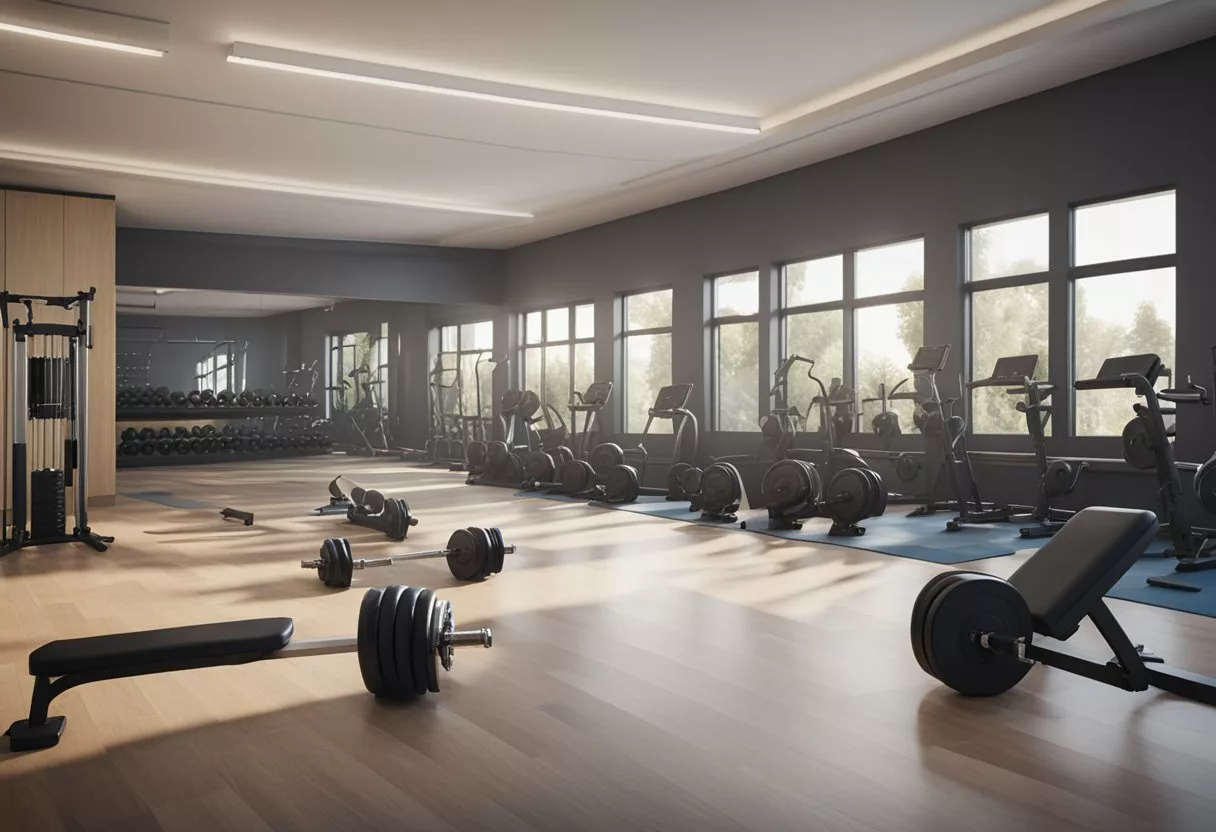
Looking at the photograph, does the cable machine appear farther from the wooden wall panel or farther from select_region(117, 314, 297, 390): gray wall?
select_region(117, 314, 297, 390): gray wall

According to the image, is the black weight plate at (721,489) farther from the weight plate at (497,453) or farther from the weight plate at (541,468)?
the weight plate at (497,453)

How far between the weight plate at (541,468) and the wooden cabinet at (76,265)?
359 cm

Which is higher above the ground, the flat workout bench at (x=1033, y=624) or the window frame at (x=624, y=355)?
the window frame at (x=624, y=355)

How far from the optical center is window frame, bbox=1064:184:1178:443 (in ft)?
18.8

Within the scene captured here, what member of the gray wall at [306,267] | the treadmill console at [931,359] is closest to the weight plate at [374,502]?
the treadmill console at [931,359]

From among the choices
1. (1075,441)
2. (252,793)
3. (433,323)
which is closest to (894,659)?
(252,793)

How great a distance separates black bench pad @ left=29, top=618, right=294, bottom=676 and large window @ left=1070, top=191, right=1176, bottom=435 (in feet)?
18.0

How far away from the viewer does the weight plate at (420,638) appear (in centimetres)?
249

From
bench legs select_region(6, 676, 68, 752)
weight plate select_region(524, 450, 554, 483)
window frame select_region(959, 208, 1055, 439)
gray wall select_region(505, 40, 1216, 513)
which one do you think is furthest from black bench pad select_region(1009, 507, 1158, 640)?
weight plate select_region(524, 450, 554, 483)

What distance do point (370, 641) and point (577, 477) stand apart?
19.0 ft

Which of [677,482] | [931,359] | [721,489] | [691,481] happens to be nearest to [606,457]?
[677,482]

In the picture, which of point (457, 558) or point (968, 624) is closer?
point (968, 624)

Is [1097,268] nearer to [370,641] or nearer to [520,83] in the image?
[520,83]

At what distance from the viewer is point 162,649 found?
2.29m
